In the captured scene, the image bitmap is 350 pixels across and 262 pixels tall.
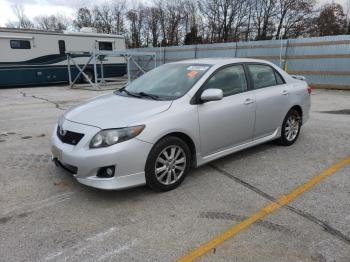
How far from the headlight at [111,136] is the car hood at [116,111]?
0.20 ft

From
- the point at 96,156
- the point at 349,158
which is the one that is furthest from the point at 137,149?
the point at 349,158

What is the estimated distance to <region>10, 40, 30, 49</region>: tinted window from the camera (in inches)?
661

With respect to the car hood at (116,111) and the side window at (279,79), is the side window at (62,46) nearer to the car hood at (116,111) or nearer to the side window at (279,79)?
the car hood at (116,111)

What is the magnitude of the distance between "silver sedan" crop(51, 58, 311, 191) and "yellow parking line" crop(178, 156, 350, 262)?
102 cm

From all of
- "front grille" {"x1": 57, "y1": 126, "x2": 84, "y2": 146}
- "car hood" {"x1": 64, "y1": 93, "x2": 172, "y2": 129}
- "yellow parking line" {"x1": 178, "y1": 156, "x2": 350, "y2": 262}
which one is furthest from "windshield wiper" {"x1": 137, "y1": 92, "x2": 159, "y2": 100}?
"yellow parking line" {"x1": 178, "y1": 156, "x2": 350, "y2": 262}

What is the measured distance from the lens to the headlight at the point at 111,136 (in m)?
3.24

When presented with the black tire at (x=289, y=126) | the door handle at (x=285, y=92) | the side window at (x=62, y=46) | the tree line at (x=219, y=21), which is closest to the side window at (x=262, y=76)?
the door handle at (x=285, y=92)

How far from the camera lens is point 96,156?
3.19 meters

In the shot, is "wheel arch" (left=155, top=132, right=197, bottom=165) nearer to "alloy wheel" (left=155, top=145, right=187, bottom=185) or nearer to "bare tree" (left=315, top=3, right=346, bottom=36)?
"alloy wheel" (left=155, top=145, right=187, bottom=185)

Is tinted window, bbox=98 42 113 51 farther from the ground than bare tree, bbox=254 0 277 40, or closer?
closer

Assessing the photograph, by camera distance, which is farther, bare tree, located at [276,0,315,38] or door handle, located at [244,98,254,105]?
bare tree, located at [276,0,315,38]

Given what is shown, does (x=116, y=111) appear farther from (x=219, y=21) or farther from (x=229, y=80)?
(x=219, y=21)

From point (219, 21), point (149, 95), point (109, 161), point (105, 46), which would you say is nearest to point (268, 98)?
point (149, 95)

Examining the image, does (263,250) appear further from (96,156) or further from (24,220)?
(24,220)
